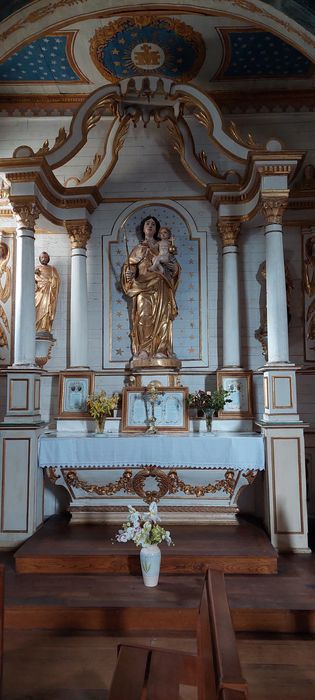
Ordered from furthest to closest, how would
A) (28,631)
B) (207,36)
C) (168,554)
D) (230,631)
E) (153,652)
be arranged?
(207,36) → (168,554) → (28,631) → (153,652) → (230,631)

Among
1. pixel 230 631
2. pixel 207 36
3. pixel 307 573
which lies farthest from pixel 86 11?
pixel 307 573

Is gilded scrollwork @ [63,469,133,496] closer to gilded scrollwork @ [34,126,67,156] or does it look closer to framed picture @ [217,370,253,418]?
framed picture @ [217,370,253,418]

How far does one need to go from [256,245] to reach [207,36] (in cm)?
258

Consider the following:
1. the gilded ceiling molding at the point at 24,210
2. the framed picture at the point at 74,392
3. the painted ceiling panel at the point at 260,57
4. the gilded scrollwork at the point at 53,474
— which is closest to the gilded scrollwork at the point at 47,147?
the gilded ceiling molding at the point at 24,210

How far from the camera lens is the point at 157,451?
533cm

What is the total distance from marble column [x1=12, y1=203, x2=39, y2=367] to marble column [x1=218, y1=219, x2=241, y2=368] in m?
2.34

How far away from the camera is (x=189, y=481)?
18.1ft

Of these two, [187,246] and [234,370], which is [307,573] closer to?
[234,370]

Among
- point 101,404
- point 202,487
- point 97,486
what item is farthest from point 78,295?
point 202,487

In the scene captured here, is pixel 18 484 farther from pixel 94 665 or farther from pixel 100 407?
pixel 94 665

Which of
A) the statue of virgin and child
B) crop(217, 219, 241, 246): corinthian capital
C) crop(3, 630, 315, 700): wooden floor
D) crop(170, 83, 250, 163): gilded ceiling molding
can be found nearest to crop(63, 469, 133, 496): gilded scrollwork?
the statue of virgin and child

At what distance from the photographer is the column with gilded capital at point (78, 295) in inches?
253

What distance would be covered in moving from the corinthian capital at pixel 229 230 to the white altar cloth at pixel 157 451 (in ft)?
8.30

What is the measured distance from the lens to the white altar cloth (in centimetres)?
529
